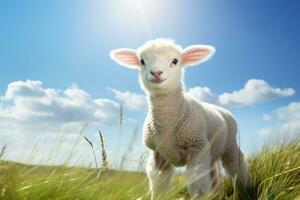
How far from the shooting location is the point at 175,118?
23.0ft

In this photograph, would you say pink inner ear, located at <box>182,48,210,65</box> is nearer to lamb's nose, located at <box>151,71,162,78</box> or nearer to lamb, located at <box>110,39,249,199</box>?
lamb, located at <box>110,39,249,199</box>

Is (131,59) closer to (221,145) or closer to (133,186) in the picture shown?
(221,145)

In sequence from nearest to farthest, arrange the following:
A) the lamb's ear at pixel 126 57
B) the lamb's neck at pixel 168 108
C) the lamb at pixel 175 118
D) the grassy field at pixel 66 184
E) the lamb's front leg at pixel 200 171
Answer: the grassy field at pixel 66 184, the lamb's front leg at pixel 200 171, the lamb at pixel 175 118, the lamb's neck at pixel 168 108, the lamb's ear at pixel 126 57

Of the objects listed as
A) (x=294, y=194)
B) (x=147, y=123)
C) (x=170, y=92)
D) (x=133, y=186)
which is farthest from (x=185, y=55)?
(x=133, y=186)

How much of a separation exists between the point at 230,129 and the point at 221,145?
2.75 feet

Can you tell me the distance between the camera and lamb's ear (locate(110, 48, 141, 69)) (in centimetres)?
740

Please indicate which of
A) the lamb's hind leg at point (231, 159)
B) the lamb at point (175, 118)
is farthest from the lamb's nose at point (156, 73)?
the lamb's hind leg at point (231, 159)

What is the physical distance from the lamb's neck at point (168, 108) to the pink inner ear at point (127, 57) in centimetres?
64

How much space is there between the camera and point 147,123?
7.23 metres

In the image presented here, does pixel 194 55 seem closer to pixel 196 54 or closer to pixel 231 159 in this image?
pixel 196 54

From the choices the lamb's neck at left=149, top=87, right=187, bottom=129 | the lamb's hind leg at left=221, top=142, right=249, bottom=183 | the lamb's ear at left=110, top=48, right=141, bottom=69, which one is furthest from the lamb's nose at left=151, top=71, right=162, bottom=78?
the lamb's hind leg at left=221, top=142, right=249, bottom=183

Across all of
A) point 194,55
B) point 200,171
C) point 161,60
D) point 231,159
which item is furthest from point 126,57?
point 231,159

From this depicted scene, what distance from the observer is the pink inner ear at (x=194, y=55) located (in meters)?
7.41

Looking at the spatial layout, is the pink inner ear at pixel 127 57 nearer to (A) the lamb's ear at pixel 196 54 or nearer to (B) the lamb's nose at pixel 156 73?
(A) the lamb's ear at pixel 196 54
